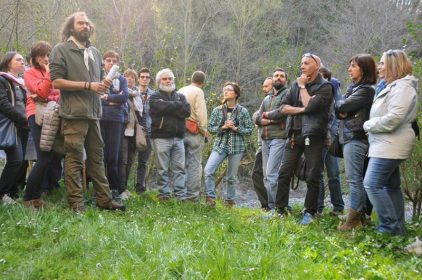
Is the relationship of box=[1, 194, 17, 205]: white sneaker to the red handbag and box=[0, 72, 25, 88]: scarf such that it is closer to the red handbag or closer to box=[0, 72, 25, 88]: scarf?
box=[0, 72, 25, 88]: scarf

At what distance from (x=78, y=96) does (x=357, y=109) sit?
3285 millimetres

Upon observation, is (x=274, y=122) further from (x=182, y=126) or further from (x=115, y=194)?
(x=115, y=194)

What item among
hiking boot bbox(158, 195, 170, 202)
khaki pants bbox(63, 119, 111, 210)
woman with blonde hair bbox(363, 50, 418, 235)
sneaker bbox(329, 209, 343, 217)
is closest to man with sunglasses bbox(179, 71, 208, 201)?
hiking boot bbox(158, 195, 170, 202)

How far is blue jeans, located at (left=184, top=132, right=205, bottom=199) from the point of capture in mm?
7156

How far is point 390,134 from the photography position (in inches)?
186

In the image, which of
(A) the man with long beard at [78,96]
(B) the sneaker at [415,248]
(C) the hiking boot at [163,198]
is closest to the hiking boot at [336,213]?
(B) the sneaker at [415,248]

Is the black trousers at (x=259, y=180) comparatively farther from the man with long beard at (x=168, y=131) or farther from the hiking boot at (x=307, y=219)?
the hiking boot at (x=307, y=219)

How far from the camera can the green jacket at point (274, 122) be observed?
21.8 ft

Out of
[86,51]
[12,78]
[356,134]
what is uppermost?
[86,51]

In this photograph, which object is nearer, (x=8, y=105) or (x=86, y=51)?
(x=86, y=51)

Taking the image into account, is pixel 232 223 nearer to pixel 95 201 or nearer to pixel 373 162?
pixel 373 162

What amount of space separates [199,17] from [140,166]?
1495 cm

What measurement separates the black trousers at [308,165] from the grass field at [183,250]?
1.54 feet

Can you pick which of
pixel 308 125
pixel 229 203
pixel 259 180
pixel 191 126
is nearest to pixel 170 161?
pixel 191 126
